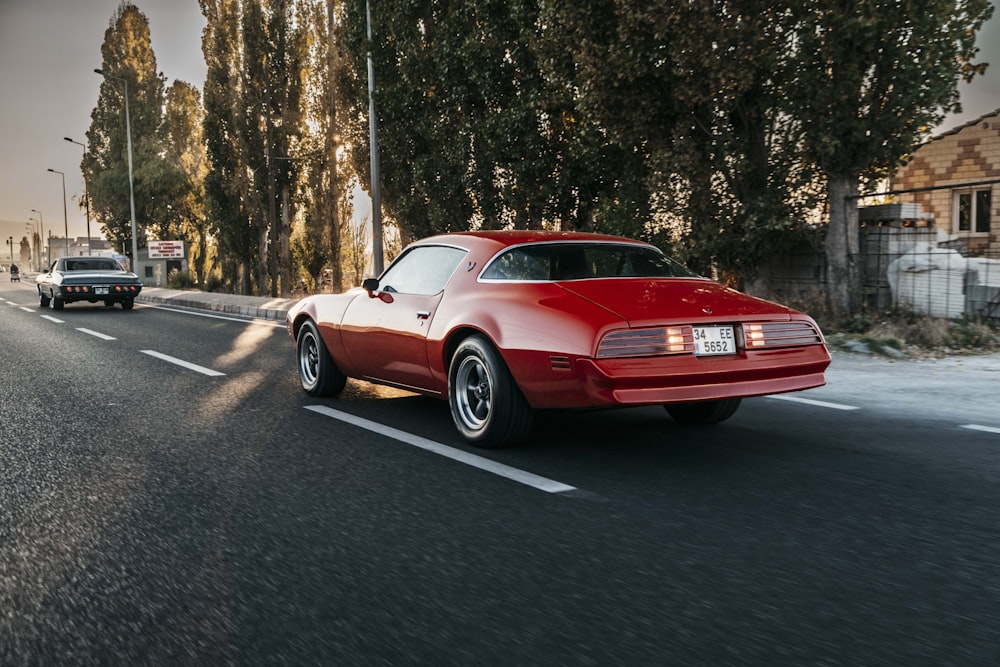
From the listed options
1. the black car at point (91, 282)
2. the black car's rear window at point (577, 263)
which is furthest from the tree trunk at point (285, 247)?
the black car's rear window at point (577, 263)

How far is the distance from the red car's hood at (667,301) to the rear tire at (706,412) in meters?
0.83

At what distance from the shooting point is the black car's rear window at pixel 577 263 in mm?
5426

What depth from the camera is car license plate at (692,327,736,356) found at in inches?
182

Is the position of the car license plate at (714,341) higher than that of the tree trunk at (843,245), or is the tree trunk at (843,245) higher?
the tree trunk at (843,245)

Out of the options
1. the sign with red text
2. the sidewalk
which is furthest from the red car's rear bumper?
the sign with red text

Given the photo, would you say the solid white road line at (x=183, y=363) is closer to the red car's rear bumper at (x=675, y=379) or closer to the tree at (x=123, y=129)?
the red car's rear bumper at (x=675, y=379)

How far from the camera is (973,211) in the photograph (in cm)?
1831

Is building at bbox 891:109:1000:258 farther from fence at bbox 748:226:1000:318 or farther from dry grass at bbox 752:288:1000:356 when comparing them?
dry grass at bbox 752:288:1000:356

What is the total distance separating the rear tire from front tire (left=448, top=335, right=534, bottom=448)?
1390mm

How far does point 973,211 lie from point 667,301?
Result: 16243 mm

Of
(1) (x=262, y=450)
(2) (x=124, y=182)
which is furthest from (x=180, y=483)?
(2) (x=124, y=182)

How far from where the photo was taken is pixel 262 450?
5.21 m

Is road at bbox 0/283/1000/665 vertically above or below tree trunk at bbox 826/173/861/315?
below

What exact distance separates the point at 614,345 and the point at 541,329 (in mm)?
447
